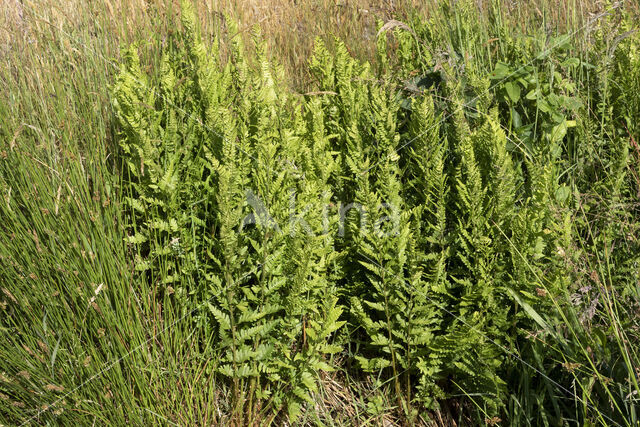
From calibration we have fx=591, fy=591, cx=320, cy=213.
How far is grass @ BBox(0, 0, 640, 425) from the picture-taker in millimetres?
1901

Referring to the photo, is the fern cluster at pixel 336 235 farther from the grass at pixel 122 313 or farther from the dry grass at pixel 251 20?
the dry grass at pixel 251 20

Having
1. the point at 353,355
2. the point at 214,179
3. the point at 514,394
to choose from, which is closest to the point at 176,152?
the point at 214,179

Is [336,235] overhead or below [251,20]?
below

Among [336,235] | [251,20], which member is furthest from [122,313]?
[251,20]

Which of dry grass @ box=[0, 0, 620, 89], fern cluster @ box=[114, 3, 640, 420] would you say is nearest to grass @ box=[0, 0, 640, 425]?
fern cluster @ box=[114, 3, 640, 420]

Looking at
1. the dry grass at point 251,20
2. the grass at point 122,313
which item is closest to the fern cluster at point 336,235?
the grass at point 122,313

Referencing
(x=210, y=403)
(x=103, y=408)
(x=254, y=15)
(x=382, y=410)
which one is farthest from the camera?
(x=254, y=15)

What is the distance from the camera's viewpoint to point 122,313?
1.93 m

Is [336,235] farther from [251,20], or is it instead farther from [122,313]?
[251,20]

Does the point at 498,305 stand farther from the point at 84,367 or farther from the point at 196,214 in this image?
the point at 84,367

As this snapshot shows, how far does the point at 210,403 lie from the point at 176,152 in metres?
0.89

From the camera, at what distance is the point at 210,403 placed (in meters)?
2.04

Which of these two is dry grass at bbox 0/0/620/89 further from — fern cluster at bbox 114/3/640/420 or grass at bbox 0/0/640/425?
fern cluster at bbox 114/3/640/420

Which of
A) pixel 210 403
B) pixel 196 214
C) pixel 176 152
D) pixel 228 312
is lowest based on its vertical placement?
pixel 210 403
